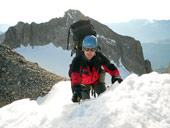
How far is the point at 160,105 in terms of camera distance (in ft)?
9.27

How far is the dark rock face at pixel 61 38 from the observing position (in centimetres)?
5866

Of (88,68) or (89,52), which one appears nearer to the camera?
(89,52)

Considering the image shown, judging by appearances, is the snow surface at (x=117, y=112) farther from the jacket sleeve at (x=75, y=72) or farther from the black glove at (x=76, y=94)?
the jacket sleeve at (x=75, y=72)

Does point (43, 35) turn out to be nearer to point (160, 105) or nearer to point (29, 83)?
point (29, 83)

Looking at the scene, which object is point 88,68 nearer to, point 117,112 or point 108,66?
point 108,66

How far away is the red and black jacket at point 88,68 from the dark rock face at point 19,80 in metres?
8.54

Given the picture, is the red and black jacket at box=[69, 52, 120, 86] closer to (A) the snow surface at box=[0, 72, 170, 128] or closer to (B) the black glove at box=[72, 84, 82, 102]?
(B) the black glove at box=[72, 84, 82, 102]

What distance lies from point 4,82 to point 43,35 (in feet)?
162

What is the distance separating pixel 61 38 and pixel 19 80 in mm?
46201

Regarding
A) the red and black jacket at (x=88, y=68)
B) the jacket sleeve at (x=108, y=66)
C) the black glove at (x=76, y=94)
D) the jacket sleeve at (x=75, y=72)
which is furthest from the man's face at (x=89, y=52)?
the black glove at (x=76, y=94)

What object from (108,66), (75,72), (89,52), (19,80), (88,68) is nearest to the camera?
(75,72)

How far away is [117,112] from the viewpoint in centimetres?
275

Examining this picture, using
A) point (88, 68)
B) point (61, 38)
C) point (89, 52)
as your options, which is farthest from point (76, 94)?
point (61, 38)

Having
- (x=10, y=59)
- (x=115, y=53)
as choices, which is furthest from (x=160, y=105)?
(x=115, y=53)
